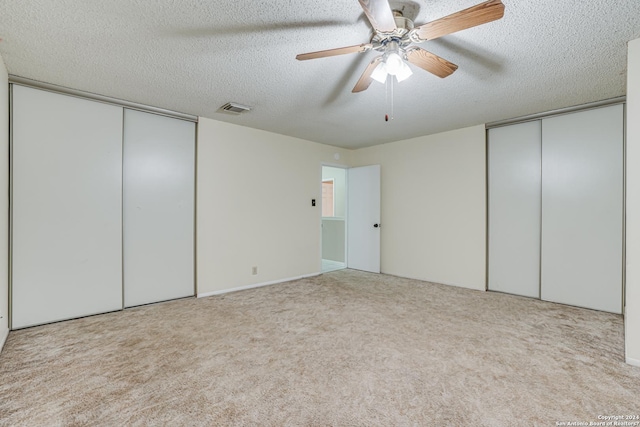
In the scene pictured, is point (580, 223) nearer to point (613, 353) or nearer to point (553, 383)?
point (613, 353)

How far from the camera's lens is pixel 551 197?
3.87 meters

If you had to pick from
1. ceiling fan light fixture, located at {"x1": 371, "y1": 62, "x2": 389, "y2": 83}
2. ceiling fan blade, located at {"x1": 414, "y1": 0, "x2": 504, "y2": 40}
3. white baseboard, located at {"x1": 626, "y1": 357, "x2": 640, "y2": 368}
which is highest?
ceiling fan blade, located at {"x1": 414, "y1": 0, "x2": 504, "y2": 40}

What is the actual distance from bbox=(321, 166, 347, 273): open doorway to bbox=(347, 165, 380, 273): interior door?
1.22ft

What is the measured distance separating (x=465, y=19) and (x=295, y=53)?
1322 mm

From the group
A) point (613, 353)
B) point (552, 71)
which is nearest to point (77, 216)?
point (552, 71)

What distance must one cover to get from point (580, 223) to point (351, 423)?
3747 millimetres

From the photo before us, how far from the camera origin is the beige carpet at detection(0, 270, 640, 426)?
177 cm

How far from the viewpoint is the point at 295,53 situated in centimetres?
247

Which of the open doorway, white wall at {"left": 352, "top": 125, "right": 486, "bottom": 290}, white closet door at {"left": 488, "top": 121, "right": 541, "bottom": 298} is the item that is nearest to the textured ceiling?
white closet door at {"left": 488, "top": 121, "right": 541, "bottom": 298}

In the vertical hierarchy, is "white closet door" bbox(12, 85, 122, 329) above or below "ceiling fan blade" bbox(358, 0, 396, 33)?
below

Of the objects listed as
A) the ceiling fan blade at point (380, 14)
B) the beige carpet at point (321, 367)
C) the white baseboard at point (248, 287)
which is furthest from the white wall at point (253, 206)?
the ceiling fan blade at point (380, 14)

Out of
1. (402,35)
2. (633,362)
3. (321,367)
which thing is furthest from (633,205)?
(321,367)

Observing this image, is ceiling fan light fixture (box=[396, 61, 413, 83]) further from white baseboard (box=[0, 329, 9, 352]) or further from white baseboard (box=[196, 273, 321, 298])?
white baseboard (box=[0, 329, 9, 352])

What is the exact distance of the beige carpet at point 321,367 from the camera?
1771 mm
